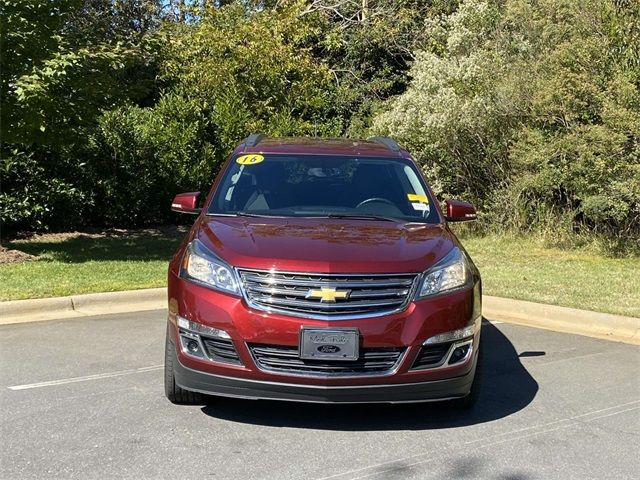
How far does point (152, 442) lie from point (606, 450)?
2666 millimetres

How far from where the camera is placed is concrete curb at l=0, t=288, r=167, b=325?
739cm

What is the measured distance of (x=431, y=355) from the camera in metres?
4.19

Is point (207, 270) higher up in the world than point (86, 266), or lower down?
higher up

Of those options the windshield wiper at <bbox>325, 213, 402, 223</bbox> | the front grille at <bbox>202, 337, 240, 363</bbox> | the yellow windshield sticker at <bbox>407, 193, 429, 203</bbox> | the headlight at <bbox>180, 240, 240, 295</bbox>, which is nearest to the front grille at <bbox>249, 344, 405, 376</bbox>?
the front grille at <bbox>202, 337, 240, 363</bbox>

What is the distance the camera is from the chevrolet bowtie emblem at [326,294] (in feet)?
13.3

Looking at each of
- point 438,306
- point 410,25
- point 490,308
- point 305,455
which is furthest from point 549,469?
point 410,25

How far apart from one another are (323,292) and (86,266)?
6831 mm

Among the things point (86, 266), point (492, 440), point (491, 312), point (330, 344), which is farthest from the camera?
point (86, 266)

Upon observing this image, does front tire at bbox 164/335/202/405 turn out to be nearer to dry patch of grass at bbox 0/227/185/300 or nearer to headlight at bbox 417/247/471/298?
headlight at bbox 417/247/471/298

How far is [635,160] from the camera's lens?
37.1 feet

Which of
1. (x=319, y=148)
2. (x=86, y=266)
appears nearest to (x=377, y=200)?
(x=319, y=148)

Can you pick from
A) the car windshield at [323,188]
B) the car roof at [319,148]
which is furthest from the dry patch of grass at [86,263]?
the car windshield at [323,188]

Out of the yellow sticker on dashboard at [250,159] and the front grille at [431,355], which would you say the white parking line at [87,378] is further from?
the front grille at [431,355]

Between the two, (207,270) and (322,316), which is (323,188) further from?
(322,316)
